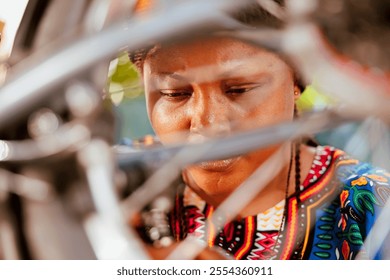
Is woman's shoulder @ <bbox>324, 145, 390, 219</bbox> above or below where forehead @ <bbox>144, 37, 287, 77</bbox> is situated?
below

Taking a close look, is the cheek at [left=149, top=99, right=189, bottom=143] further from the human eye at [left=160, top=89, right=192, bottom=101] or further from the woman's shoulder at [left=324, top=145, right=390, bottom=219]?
the woman's shoulder at [left=324, top=145, right=390, bottom=219]

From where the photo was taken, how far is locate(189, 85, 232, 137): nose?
83 centimetres

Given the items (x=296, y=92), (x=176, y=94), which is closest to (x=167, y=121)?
(x=176, y=94)

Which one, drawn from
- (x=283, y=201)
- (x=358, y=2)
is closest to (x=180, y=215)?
(x=283, y=201)

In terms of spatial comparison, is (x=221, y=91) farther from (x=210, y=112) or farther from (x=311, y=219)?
(x=311, y=219)

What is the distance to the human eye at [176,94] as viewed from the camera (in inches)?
33.3

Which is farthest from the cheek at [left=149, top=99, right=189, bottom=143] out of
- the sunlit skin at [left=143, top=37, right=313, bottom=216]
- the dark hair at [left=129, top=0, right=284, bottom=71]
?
the dark hair at [left=129, top=0, right=284, bottom=71]

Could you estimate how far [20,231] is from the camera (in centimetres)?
82

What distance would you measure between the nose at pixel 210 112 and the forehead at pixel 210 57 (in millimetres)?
35

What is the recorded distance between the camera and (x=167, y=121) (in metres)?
0.86

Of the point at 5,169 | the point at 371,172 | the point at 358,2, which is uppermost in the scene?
the point at 358,2

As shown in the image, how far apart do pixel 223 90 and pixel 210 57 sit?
0.05 metres

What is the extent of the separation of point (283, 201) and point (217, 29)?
29 centimetres
